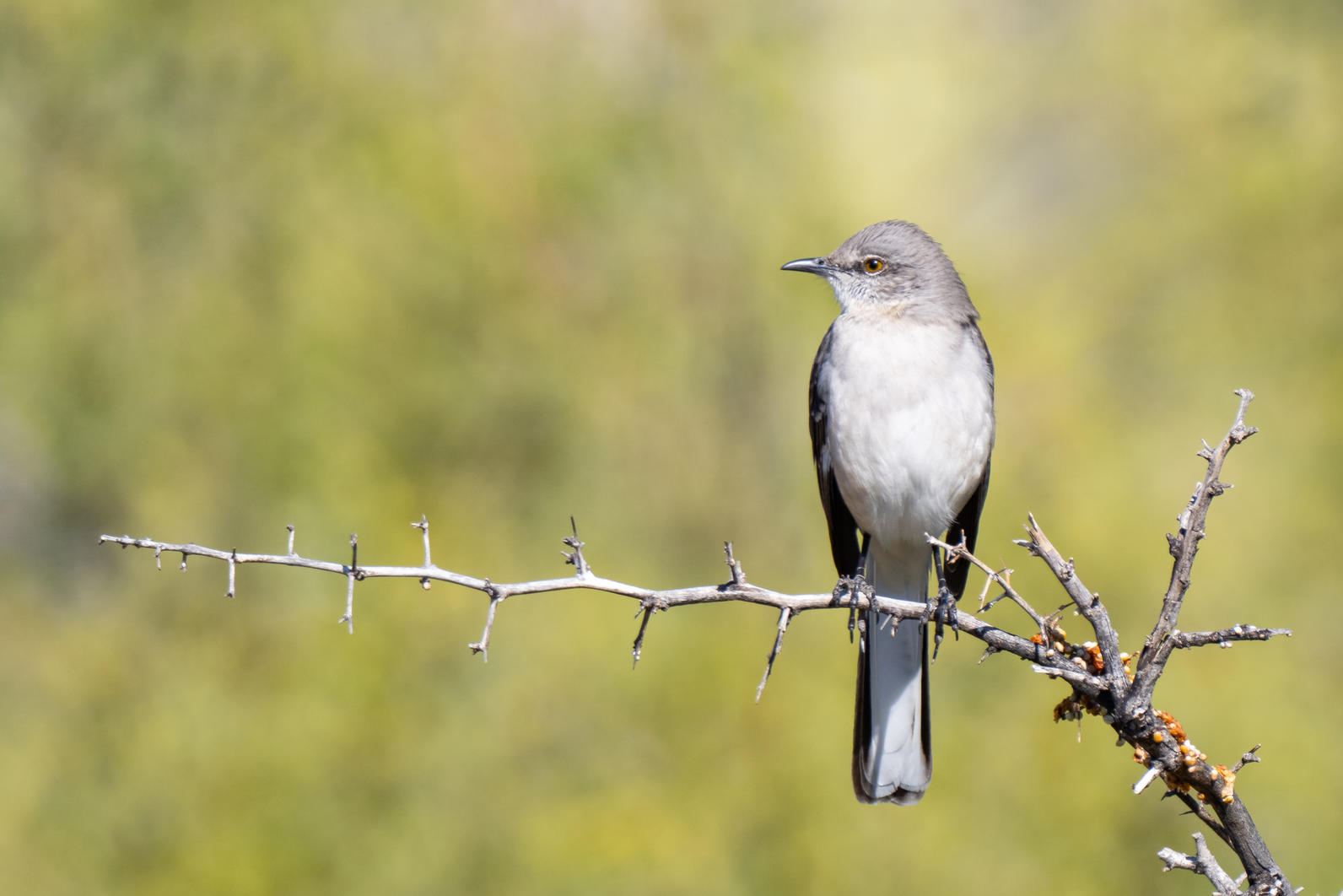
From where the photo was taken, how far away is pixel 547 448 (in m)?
9.40

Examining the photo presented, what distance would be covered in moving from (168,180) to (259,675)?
411cm

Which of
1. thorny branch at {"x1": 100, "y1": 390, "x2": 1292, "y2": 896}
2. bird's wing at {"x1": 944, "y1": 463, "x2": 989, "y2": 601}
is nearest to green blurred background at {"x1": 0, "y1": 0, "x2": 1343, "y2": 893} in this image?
bird's wing at {"x1": 944, "y1": 463, "x2": 989, "y2": 601}

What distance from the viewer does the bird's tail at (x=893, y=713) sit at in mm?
4387

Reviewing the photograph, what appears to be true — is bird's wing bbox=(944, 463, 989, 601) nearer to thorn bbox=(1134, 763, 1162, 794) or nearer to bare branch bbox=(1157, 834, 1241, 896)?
thorn bbox=(1134, 763, 1162, 794)

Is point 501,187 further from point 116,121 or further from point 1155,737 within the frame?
point 1155,737

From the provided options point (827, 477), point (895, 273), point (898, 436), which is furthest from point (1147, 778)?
point (895, 273)

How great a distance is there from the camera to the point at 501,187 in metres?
9.82

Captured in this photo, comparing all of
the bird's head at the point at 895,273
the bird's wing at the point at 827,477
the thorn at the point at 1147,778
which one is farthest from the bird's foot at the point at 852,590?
the thorn at the point at 1147,778

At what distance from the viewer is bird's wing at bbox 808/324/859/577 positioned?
16.1 feet

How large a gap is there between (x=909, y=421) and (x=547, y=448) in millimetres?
5291

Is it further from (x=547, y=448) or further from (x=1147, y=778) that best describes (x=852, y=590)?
(x=547, y=448)

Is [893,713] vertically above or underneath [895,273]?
underneath

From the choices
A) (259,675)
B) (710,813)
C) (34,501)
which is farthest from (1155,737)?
(34,501)

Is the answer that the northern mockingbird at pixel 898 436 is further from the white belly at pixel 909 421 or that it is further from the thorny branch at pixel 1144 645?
the thorny branch at pixel 1144 645
